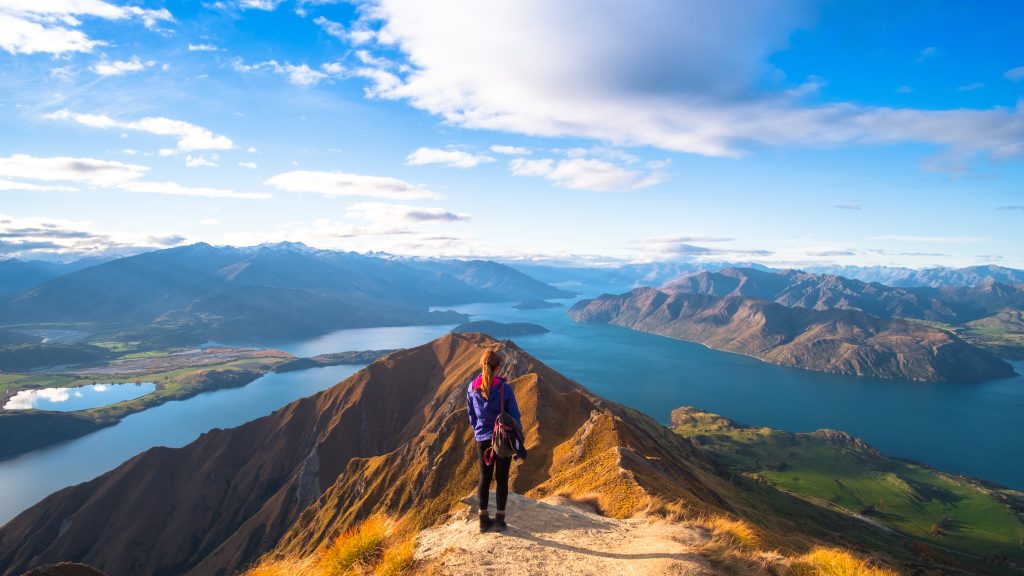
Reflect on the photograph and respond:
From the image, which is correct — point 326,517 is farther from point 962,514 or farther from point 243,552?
point 962,514

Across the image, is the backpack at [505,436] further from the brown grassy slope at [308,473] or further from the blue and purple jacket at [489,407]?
the brown grassy slope at [308,473]

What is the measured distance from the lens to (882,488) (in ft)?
519

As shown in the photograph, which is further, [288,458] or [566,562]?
[288,458]

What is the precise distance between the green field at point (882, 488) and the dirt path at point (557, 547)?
152 meters

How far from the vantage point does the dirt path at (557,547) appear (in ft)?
38.0

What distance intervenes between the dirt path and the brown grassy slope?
28.1 m

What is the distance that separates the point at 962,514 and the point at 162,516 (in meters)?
220

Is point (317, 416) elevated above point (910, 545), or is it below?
above

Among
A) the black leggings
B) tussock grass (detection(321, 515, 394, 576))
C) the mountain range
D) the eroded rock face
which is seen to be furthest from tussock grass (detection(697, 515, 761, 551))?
the mountain range

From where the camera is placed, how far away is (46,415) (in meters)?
197

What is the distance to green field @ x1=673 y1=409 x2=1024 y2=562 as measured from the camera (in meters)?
132

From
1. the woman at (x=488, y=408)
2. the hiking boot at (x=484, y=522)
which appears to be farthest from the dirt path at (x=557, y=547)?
the woman at (x=488, y=408)

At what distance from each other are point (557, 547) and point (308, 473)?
4601 inches

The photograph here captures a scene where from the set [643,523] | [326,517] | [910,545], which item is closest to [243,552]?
[326,517]
